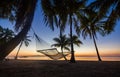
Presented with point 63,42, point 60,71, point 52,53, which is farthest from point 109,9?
point 63,42

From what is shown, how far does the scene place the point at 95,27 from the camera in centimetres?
1986

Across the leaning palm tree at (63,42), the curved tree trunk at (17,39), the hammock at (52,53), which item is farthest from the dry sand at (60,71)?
the leaning palm tree at (63,42)

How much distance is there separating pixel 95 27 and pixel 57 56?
7623 millimetres

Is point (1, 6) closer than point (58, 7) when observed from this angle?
Yes

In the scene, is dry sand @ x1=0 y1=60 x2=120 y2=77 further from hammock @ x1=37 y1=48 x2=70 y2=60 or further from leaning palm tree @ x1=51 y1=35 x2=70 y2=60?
leaning palm tree @ x1=51 y1=35 x2=70 y2=60

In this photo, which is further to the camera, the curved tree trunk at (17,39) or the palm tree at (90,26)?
the palm tree at (90,26)

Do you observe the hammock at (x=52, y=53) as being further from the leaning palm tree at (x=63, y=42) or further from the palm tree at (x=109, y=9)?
the leaning palm tree at (x=63, y=42)

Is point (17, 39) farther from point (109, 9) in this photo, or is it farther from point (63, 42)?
point (63, 42)

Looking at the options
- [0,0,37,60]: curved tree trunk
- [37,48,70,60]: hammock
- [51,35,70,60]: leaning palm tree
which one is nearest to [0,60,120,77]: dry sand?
[0,0,37,60]: curved tree trunk

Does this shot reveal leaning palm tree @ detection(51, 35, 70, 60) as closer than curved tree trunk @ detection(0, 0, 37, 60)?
No

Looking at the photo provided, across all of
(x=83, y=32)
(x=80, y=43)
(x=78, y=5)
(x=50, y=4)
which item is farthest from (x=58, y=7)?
(x=80, y=43)

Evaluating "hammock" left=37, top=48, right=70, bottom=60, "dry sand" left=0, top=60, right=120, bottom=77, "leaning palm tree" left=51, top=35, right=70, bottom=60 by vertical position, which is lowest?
"dry sand" left=0, top=60, right=120, bottom=77

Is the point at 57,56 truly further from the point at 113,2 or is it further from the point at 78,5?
the point at 113,2

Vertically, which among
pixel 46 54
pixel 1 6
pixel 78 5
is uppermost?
pixel 78 5
